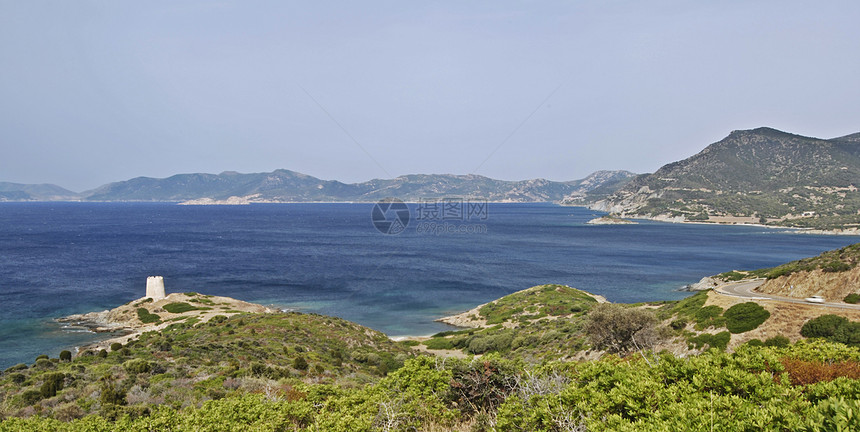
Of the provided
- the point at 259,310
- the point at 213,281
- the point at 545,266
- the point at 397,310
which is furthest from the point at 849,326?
the point at 213,281

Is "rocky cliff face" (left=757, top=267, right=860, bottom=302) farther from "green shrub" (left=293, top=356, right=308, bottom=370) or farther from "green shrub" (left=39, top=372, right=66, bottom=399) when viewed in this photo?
"green shrub" (left=39, top=372, right=66, bottom=399)

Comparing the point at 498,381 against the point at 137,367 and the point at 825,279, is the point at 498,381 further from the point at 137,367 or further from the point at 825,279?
the point at 825,279

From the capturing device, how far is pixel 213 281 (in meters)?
75.5

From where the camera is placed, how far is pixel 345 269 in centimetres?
8838

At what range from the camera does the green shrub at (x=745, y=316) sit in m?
24.9

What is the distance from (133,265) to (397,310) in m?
61.9

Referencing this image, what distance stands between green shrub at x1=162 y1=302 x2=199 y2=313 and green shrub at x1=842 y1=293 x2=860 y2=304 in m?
62.3

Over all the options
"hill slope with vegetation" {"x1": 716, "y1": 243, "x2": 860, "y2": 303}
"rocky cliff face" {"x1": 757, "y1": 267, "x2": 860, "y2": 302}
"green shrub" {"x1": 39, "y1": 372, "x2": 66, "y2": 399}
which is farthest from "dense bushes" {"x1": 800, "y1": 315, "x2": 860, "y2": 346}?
"green shrub" {"x1": 39, "y1": 372, "x2": 66, "y2": 399}

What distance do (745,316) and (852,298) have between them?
11.7 metres

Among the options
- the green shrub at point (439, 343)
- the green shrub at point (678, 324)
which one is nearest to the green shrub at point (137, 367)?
the green shrub at point (439, 343)

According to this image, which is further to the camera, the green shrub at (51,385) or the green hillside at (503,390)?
the green shrub at (51,385)

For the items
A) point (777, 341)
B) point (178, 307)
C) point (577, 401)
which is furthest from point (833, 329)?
point (178, 307)

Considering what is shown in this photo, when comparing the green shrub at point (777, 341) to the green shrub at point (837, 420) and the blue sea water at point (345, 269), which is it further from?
the blue sea water at point (345, 269)

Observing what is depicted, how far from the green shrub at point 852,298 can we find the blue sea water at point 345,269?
111 ft
